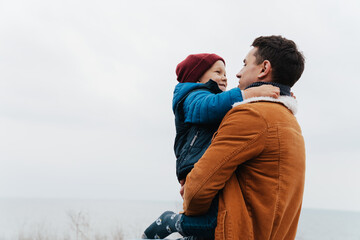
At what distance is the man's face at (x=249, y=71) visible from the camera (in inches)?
75.7

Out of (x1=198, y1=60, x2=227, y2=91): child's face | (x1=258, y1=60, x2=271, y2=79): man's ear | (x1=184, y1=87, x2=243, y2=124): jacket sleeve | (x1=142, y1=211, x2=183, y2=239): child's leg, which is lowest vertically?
(x1=142, y1=211, x2=183, y2=239): child's leg

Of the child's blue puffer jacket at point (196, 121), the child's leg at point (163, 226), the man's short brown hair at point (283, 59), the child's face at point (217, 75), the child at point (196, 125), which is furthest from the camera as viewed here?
the child's face at point (217, 75)

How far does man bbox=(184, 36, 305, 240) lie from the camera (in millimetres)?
1574

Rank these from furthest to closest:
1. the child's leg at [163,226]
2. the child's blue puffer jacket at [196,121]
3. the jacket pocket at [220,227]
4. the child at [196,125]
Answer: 1. the child's leg at [163,226]
2. the child's blue puffer jacket at [196,121]
3. the child at [196,125]
4. the jacket pocket at [220,227]

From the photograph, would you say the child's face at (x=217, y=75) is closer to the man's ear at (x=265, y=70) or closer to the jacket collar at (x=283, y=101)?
the man's ear at (x=265, y=70)

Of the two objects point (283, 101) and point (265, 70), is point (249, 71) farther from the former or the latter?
point (283, 101)

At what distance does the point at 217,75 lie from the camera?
233 cm

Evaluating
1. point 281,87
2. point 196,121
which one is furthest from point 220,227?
point 281,87

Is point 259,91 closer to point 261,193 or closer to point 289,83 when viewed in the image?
point 289,83

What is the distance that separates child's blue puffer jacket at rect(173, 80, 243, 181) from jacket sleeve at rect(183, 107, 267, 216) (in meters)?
0.14

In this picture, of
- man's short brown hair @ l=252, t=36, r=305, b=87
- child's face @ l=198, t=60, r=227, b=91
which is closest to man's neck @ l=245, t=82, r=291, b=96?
man's short brown hair @ l=252, t=36, r=305, b=87

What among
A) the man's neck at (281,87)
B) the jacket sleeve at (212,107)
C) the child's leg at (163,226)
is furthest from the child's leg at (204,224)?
the man's neck at (281,87)

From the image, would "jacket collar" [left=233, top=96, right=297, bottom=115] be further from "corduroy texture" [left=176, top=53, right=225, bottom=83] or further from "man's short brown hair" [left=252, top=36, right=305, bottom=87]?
"corduroy texture" [left=176, top=53, right=225, bottom=83]

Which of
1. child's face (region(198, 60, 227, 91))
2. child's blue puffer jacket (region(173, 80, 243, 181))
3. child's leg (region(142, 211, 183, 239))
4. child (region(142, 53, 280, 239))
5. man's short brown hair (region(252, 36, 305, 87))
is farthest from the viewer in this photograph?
child's face (region(198, 60, 227, 91))
